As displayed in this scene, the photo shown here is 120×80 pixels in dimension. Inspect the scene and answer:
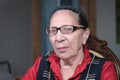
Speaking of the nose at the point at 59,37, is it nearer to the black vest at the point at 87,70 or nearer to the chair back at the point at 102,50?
the black vest at the point at 87,70

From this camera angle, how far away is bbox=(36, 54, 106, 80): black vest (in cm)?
135

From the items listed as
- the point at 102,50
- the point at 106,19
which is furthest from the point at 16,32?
the point at 102,50

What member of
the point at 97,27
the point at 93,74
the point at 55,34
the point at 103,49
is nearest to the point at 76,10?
the point at 55,34

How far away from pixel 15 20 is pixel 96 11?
1.02m

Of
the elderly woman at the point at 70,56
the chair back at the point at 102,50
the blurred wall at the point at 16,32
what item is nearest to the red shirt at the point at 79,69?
the elderly woman at the point at 70,56

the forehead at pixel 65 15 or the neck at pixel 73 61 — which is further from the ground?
the forehead at pixel 65 15

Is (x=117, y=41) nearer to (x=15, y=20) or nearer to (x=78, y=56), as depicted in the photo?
(x=15, y=20)

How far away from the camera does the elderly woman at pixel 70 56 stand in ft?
4.25

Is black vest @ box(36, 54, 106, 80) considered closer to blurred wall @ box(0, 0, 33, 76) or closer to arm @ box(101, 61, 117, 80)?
arm @ box(101, 61, 117, 80)

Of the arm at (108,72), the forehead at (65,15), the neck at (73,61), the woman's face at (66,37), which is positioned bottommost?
the arm at (108,72)

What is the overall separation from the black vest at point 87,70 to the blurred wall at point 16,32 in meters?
2.20

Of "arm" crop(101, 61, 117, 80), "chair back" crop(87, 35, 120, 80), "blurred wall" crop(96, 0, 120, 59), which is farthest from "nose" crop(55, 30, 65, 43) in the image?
"blurred wall" crop(96, 0, 120, 59)

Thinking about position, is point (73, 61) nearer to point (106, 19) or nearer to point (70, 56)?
point (70, 56)

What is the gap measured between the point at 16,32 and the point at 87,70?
7.90ft
